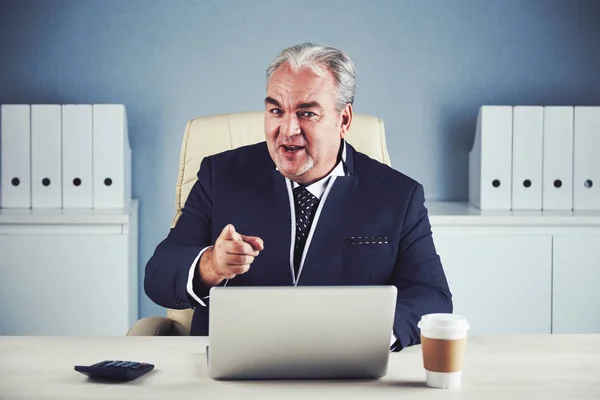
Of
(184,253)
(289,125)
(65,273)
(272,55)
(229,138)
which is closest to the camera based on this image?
(184,253)

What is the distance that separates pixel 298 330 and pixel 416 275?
69cm

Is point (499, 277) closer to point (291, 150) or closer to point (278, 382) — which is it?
point (291, 150)

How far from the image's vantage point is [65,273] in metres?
2.96

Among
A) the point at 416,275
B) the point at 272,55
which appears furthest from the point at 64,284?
the point at 416,275

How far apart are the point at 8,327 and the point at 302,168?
1.50 metres

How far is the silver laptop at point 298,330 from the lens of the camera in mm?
1229

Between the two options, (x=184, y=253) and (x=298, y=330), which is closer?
(x=298, y=330)

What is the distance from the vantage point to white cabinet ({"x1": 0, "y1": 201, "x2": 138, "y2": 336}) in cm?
294

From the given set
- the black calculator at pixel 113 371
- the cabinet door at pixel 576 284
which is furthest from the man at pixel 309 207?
the cabinet door at pixel 576 284

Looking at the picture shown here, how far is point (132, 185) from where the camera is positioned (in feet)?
11.3

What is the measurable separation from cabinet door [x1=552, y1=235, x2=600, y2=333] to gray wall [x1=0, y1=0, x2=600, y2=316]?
67cm

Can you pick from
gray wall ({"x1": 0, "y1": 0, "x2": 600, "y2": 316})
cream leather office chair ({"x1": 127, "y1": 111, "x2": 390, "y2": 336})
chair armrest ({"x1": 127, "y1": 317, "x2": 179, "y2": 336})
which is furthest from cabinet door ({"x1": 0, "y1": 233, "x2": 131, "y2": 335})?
chair armrest ({"x1": 127, "y1": 317, "x2": 179, "y2": 336})

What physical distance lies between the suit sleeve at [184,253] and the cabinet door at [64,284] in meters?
0.94

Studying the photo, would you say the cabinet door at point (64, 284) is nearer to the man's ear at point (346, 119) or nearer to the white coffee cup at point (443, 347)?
the man's ear at point (346, 119)
